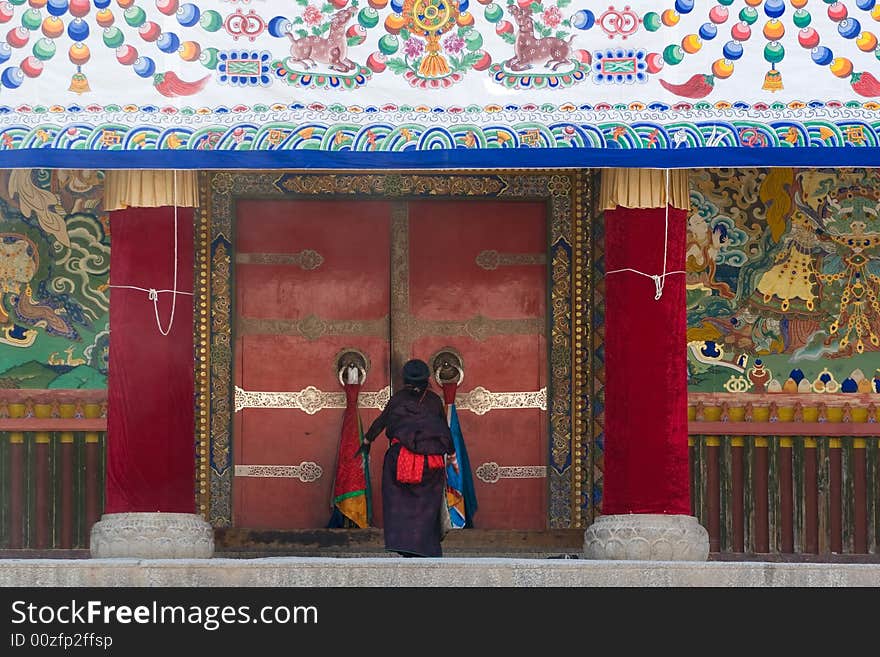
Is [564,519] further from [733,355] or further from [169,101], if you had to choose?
[169,101]

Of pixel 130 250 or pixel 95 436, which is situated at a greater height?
pixel 130 250

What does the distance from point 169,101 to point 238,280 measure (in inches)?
70.9

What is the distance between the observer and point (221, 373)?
632 inches

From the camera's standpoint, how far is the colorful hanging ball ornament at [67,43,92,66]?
1470 cm

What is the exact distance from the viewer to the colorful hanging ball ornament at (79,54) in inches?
579

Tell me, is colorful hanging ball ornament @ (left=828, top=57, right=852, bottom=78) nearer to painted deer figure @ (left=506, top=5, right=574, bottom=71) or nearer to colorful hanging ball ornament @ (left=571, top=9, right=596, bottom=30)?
colorful hanging ball ornament @ (left=571, top=9, right=596, bottom=30)

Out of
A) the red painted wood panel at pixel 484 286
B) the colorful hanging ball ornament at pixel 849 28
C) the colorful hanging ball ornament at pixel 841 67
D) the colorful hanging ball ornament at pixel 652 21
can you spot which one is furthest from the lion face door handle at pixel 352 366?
the colorful hanging ball ornament at pixel 849 28

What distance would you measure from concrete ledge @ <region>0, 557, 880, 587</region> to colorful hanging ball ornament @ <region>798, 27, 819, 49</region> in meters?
3.17

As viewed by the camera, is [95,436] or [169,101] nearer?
[169,101]

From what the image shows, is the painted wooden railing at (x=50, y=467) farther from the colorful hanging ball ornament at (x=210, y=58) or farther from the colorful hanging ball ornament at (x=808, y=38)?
the colorful hanging ball ornament at (x=808, y=38)
